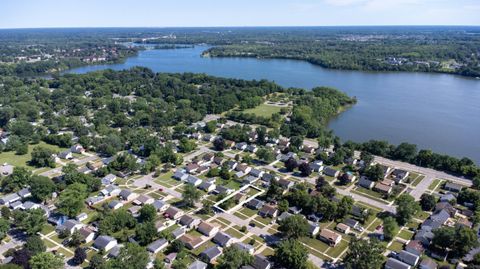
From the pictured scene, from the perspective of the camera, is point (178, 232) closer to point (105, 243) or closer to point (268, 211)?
point (105, 243)

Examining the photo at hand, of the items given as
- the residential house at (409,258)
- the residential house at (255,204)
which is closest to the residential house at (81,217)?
the residential house at (255,204)

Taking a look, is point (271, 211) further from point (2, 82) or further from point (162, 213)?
point (2, 82)

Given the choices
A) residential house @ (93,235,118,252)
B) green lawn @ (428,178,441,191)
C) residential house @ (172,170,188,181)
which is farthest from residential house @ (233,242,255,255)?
green lawn @ (428,178,441,191)

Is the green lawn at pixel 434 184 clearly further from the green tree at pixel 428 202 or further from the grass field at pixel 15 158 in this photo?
the grass field at pixel 15 158

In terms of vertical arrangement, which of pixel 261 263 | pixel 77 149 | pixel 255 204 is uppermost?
pixel 77 149

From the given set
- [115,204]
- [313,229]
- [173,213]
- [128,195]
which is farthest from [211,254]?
[128,195]

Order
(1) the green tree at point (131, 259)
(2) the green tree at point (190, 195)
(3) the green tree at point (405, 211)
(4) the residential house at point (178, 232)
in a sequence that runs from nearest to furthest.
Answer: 1. (1) the green tree at point (131, 259)
2. (4) the residential house at point (178, 232)
3. (3) the green tree at point (405, 211)
4. (2) the green tree at point (190, 195)
